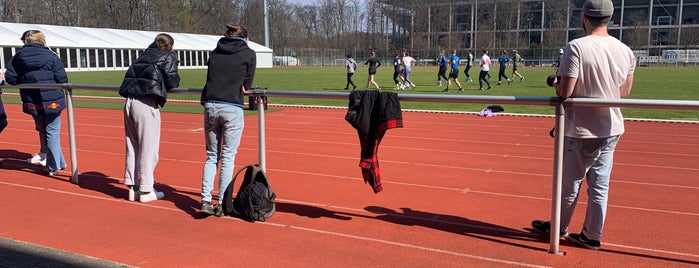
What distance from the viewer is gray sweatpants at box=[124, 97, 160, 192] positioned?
5.77 meters

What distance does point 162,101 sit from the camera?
5863 millimetres

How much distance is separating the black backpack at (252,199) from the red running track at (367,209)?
0.37ft

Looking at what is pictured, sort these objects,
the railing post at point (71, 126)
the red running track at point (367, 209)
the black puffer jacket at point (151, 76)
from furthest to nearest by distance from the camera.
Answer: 1. the railing post at point (71, 126)
2. the black puffer jacket at point (151, 76)
3. the red running track at point (367, 209)

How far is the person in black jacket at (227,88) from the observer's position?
5.10 metres

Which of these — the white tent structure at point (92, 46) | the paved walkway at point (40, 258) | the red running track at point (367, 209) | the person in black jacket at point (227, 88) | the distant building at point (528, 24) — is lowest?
the red running track at point (367, 209)

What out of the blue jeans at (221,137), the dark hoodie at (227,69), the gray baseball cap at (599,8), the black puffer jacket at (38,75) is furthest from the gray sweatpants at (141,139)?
the gray baseball cap at (599,8)

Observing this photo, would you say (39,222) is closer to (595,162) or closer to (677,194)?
(595,162)

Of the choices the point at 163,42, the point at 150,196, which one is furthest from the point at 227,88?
the point at 150,196

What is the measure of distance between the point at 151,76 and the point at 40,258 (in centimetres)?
212

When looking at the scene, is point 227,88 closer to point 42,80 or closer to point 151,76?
point 151,76

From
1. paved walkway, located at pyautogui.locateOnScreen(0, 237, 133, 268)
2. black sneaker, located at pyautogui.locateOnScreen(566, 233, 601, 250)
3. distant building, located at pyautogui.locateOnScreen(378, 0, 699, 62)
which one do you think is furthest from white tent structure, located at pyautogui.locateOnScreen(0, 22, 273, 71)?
black sneaker, located at pyautogui.locateOnScreen(566, 233, 601, 250)

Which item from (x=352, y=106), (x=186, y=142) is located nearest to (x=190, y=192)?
(x=352, y=106)

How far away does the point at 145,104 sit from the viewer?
5.78 metres

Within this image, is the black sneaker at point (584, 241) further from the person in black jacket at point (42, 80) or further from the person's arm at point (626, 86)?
the person in black jacket at point (42, 80)
